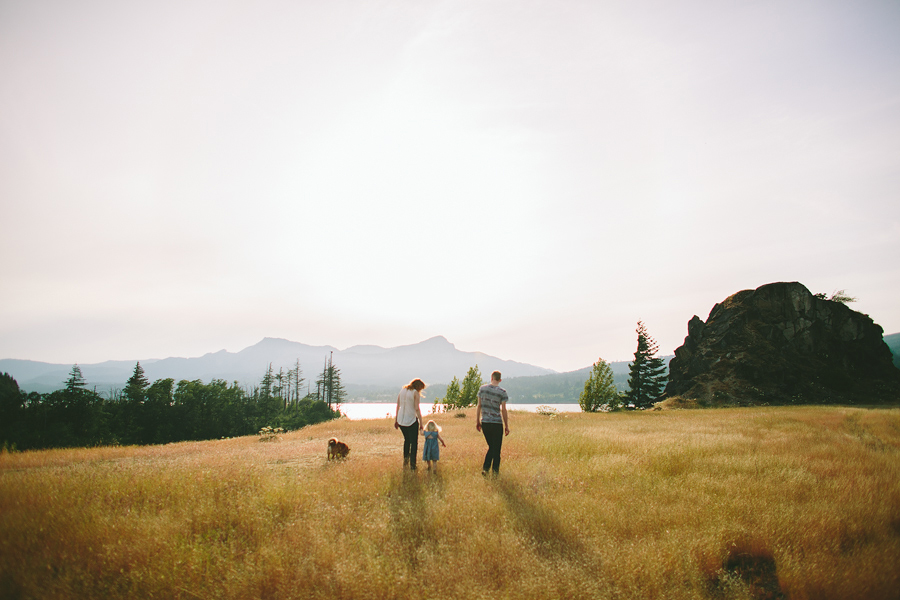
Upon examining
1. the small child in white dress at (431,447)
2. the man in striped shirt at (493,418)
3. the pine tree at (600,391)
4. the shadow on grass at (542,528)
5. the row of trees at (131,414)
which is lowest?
the row of trees at (131,414)

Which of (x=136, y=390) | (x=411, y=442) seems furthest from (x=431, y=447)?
(x=136, y=390)

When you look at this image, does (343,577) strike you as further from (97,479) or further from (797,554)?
(97,479)

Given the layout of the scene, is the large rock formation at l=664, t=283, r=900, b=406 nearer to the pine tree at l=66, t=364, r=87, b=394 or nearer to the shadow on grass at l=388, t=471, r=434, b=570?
the shadow on grass at l=388, t=471, r=434, b=570

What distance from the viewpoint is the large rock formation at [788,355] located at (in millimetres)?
38188

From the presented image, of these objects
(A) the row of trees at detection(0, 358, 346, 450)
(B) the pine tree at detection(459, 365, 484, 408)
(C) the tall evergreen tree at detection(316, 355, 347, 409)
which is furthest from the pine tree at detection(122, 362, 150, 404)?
(B) the pine tree at detection(459, 365, 484, 408)

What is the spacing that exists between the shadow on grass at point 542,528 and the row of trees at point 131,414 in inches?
2044

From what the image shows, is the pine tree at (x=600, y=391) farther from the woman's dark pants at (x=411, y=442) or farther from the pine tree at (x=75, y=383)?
the pine tree at (x=75, y=383)

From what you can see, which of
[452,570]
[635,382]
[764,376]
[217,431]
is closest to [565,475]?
[452,570]

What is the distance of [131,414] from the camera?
177ft

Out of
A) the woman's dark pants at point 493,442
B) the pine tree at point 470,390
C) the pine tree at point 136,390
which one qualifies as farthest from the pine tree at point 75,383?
the woman's dark pants at point 493,442

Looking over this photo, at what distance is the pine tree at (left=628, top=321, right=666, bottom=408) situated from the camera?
5606 centimetres

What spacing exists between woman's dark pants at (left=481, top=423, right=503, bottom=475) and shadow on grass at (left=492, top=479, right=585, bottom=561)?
4.85 feet

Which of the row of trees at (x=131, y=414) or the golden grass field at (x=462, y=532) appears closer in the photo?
the golden grass field at (x=462, y=532)

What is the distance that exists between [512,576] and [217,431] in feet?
245
